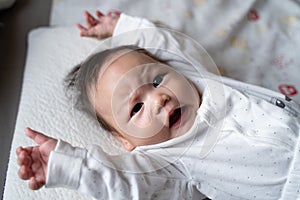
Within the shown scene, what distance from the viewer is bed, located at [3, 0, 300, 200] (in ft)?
2.96

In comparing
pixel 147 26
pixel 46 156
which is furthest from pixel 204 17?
pixel 46 156

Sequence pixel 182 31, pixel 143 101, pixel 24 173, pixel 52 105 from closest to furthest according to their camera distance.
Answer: pixel 24 173 → pixel 143 101 → pixel 52 105 → pixel 182 31

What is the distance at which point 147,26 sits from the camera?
97 centimetres

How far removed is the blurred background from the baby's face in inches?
11.8

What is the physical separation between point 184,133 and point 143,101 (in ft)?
0.29

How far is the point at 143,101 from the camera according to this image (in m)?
0.76

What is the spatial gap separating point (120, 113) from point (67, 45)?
325 mm

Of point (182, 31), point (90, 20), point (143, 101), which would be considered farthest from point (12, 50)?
point (143, 101)

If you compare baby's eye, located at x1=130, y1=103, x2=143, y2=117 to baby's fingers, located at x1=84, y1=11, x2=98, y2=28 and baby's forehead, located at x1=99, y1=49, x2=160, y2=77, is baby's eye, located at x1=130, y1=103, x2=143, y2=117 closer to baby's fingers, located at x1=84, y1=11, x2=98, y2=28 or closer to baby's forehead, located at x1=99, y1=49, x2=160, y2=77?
baby's forehead, located at x1=99, y1=49, x2=160, y2=77

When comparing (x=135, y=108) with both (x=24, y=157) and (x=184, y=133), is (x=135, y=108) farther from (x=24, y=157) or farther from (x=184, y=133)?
(x=24, y=157)

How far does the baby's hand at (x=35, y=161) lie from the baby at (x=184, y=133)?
0.23 ft

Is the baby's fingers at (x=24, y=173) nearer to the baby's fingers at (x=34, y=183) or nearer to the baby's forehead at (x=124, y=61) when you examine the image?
the baby's fingers at (x=34, y=183)

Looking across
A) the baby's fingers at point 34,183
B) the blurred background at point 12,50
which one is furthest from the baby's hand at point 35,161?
the blurred background at point 12,50

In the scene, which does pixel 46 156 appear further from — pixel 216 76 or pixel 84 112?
pixel 216 76
